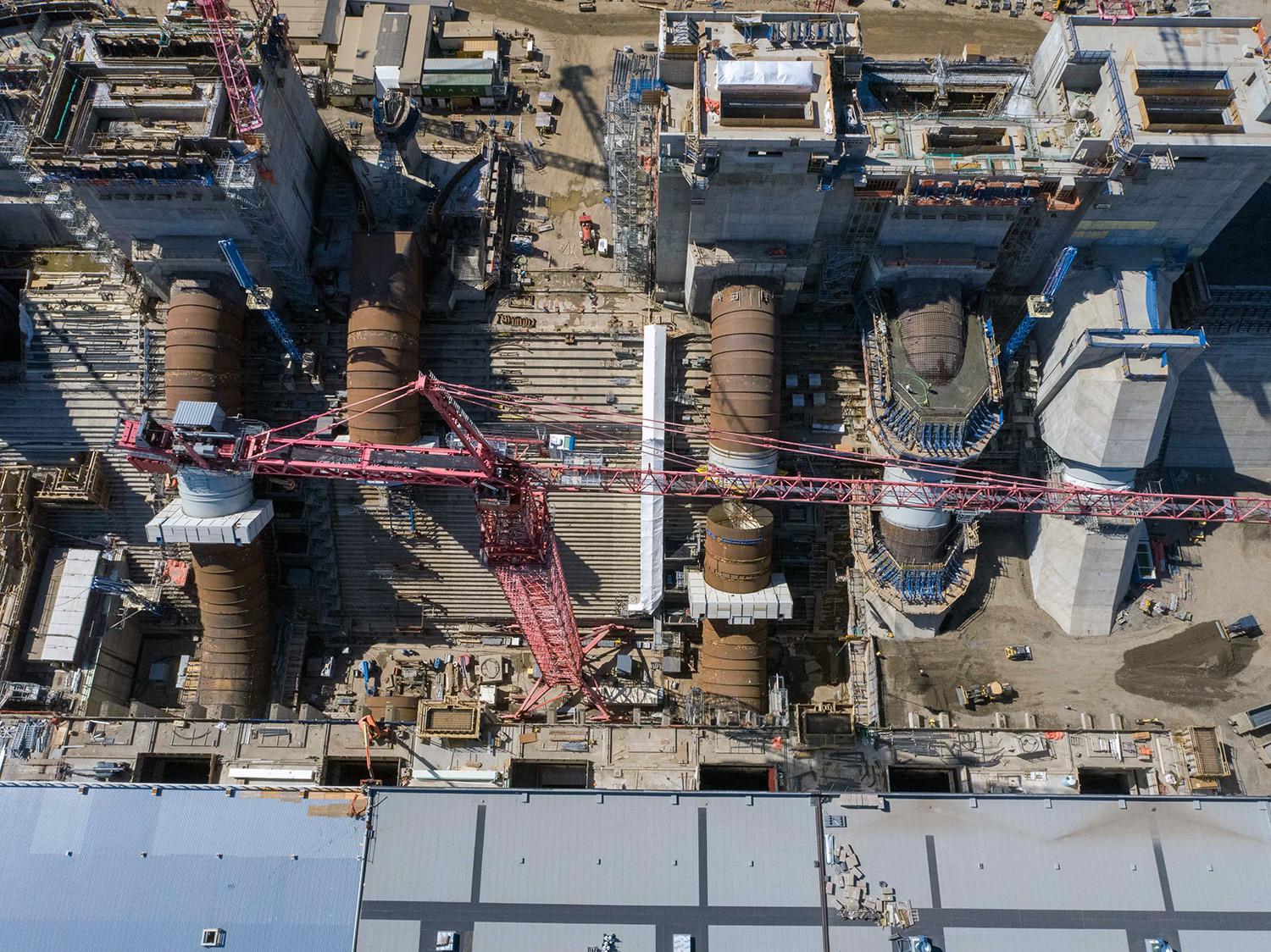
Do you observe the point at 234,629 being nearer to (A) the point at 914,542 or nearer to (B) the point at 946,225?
(A) the point at 914,542

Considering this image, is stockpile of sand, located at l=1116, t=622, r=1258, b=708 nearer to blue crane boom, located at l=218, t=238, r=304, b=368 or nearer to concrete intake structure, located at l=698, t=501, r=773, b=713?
concrete intake structure, located at l=698, t=501, r=773, b=713

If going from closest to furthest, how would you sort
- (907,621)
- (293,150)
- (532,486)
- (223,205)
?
(532,486)
(223,205)
(293,150)
(907,621)

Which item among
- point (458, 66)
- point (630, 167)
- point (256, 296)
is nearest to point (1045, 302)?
point (630, 167)

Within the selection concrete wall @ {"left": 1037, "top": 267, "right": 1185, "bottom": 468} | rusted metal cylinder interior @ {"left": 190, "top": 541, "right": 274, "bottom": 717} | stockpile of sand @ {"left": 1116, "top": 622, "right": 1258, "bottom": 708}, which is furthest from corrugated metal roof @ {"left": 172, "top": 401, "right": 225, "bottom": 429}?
stockpile of sand @ {"left": 1116, "top": 622, "right": 1258, "bottom": 708}

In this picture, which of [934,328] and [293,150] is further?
[293,150]

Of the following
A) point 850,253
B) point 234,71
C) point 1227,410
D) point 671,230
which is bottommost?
point 1227,410

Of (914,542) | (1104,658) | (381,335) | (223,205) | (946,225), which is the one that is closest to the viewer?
(223,205)

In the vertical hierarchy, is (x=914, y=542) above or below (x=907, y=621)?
above
